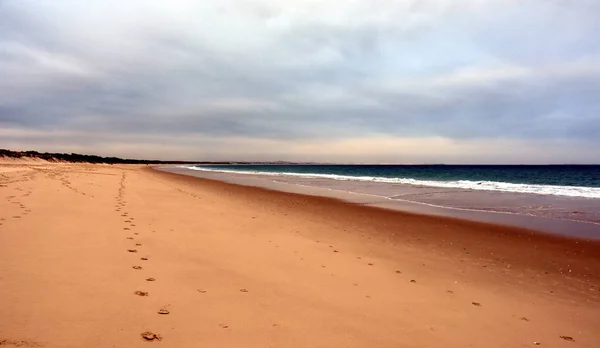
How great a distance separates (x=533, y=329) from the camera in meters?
4.84

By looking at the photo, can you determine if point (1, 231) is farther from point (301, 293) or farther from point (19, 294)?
point (301, 293)

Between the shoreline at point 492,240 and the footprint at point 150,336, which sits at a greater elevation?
the footprint at point 150,336

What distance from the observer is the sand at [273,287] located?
3.90 metres

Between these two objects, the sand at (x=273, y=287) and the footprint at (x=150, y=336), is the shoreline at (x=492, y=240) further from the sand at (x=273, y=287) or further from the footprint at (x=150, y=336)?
the footprint at (x=150, y=336)


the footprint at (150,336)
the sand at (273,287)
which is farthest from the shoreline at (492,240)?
the footprint at (150,336)

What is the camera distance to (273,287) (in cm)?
557

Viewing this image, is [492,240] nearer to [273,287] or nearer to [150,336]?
[273,287]

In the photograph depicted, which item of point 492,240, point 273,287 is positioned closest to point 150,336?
point 273,287

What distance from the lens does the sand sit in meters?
3.90

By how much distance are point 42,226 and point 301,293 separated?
6506mm

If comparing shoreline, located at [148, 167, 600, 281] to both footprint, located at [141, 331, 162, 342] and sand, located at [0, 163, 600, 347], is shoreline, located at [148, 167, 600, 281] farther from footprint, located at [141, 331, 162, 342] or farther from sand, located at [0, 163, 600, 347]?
footprint, located at [141, 331, 162, 342]

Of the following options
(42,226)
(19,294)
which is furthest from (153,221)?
(19,294)

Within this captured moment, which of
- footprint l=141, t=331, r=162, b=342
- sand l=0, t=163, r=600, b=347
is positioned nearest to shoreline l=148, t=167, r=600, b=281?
sand l=0, t=163, r=600, b=347

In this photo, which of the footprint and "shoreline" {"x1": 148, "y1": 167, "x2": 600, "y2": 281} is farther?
"shoreline" {"x1": 148, "y1": 167, "x2": 600, "y2": 281}
